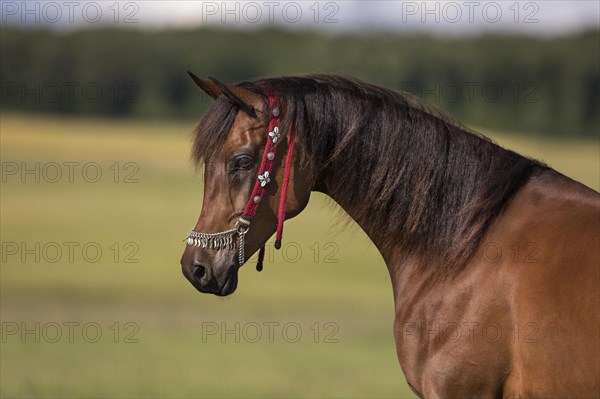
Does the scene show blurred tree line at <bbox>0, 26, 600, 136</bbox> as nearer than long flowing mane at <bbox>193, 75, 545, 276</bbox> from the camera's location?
No

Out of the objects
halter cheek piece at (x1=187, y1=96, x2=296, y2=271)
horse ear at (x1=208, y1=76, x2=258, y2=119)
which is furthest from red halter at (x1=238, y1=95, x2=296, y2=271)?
horse ear at (x1=208, y1=76, x2=258, y2=119)

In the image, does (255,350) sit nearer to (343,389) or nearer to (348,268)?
(343,389)

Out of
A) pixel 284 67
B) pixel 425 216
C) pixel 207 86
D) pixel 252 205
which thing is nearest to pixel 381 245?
pixel 425 216

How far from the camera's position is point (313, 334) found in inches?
636

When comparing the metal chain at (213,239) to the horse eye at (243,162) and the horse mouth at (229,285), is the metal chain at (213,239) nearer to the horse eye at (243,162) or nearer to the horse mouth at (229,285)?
the horse mouth at (229,285)

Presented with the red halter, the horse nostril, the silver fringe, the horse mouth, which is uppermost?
the red halter

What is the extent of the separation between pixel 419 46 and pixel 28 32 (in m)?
25.9

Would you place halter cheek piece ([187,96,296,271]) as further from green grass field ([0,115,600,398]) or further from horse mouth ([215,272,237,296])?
green grass field ([0,115,600,398])

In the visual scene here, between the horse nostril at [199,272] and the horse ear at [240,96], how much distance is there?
82 centimetres

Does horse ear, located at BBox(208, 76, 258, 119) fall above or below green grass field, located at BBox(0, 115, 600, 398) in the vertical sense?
above

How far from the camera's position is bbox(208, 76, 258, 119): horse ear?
4559 mm

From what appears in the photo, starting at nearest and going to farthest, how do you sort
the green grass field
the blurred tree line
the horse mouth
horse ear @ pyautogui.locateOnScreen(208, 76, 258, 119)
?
horse ear @ pyautogui.locateOnScreen(208, 76, 258, 119) < the horse mouth < the green grass field < the blurred tree line

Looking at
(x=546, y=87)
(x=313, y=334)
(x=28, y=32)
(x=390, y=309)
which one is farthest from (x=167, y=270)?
(x=28, y=32)

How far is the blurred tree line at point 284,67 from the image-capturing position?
50.2 meters
